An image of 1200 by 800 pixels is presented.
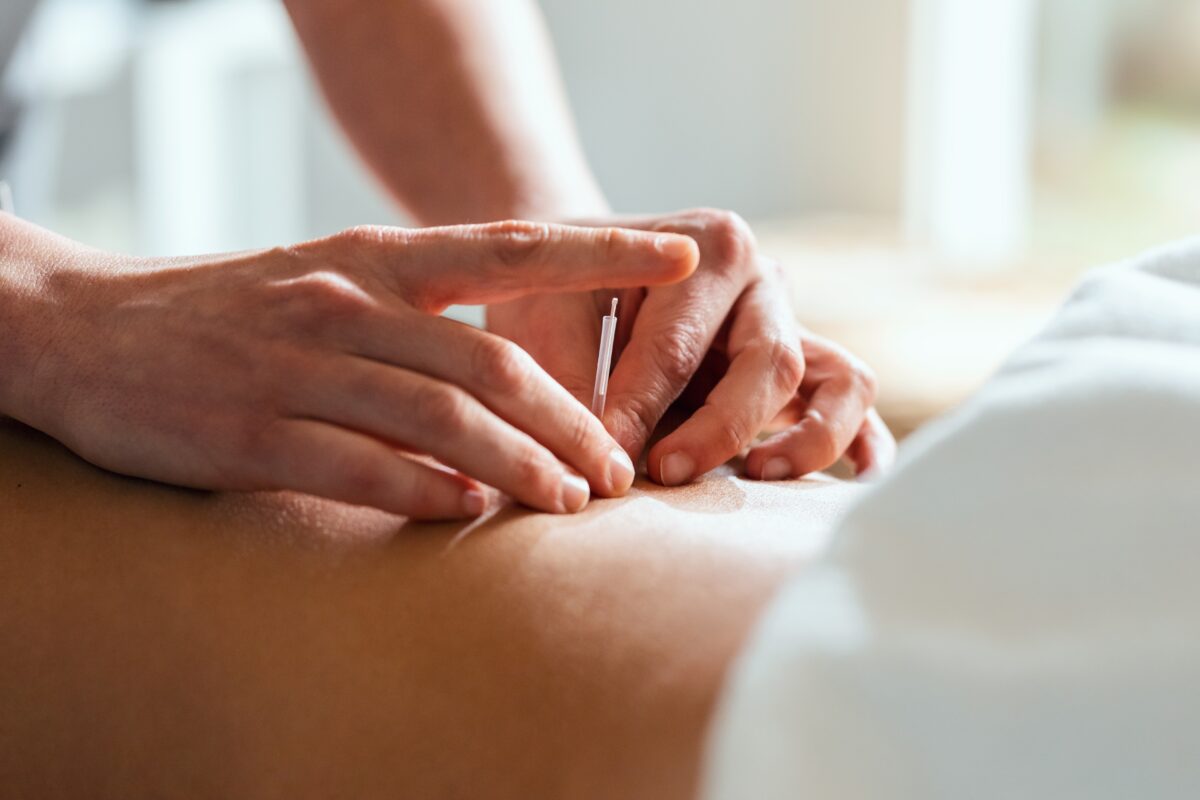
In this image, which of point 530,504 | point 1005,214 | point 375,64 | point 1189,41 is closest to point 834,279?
point 1005,214

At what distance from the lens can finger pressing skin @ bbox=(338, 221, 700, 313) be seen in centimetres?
63

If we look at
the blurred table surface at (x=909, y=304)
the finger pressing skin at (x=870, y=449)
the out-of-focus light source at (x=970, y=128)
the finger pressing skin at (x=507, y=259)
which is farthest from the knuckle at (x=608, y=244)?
the out-of-focus light source at (x=970, y=128)

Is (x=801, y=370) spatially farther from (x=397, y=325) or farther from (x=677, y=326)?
(x=397, y=325)

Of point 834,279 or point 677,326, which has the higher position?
point 677,326

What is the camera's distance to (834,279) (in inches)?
152

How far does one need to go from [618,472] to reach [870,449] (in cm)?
37

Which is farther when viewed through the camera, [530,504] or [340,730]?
[530,504]

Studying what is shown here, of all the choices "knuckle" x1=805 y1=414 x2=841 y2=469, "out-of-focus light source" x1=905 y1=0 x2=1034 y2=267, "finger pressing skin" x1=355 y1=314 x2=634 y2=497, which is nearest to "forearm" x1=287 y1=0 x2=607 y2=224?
"knuckle" x1=805 y1=414 x2=841 y2=469

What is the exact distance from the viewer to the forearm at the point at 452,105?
3.46 ft

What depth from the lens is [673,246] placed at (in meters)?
0.67

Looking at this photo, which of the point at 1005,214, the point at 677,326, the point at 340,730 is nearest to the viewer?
the point at 340,730

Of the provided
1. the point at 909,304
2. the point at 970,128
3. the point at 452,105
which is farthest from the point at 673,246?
the point at 970,128

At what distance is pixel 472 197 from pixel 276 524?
1.79 ft

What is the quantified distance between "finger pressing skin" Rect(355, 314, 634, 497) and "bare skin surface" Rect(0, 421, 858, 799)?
0.03 meters
